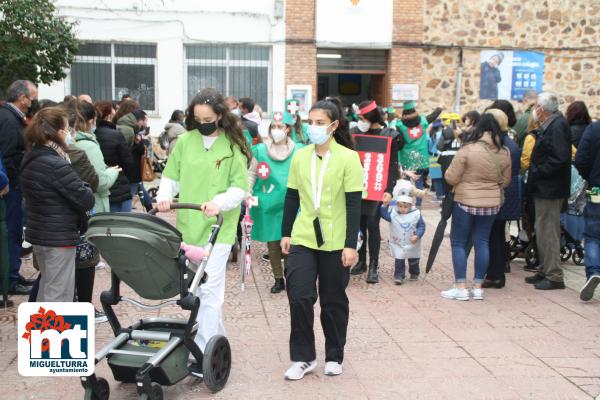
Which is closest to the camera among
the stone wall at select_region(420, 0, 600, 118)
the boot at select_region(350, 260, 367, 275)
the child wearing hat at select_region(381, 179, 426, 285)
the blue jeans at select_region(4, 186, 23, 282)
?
the blue jeans at select_region(4, 186, 23, 282)

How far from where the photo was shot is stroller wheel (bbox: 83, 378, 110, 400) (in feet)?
14.4

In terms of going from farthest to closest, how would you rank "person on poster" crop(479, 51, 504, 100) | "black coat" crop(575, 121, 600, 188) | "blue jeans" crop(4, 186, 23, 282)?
"person on poster" crop(479, 51, 504, 100) < "black coat" crop(575, 121, 600, 188) < "blue jeans" crop(4, 186, 23, 282)

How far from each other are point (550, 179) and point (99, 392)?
539 centimetres

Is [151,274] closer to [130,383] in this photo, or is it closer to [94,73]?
[130,383]

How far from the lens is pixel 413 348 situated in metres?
5.92

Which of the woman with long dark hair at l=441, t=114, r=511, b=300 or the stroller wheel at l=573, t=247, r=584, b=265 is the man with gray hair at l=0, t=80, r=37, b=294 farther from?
the stroller wheel at l=573, t=247, r=584, b=265

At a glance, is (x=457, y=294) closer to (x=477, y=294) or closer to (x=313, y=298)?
(x=477, y=294)

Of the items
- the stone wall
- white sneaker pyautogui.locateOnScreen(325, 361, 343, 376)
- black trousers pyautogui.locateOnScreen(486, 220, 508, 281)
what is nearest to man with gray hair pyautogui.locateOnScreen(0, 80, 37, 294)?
white sneaker pyautogui.locateOnScreen(325, 361, 343, 376)

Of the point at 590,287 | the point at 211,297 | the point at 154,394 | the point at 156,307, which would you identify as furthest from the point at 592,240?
the point at 154,394

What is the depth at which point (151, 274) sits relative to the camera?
4.47 m

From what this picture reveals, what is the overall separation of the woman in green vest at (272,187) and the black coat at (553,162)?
8.89 ft

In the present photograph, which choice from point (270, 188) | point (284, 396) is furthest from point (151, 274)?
point (270, 188)

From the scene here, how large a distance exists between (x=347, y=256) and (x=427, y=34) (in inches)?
579

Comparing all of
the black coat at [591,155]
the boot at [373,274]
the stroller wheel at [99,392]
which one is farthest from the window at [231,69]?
the stroller wheel at [99,392]
